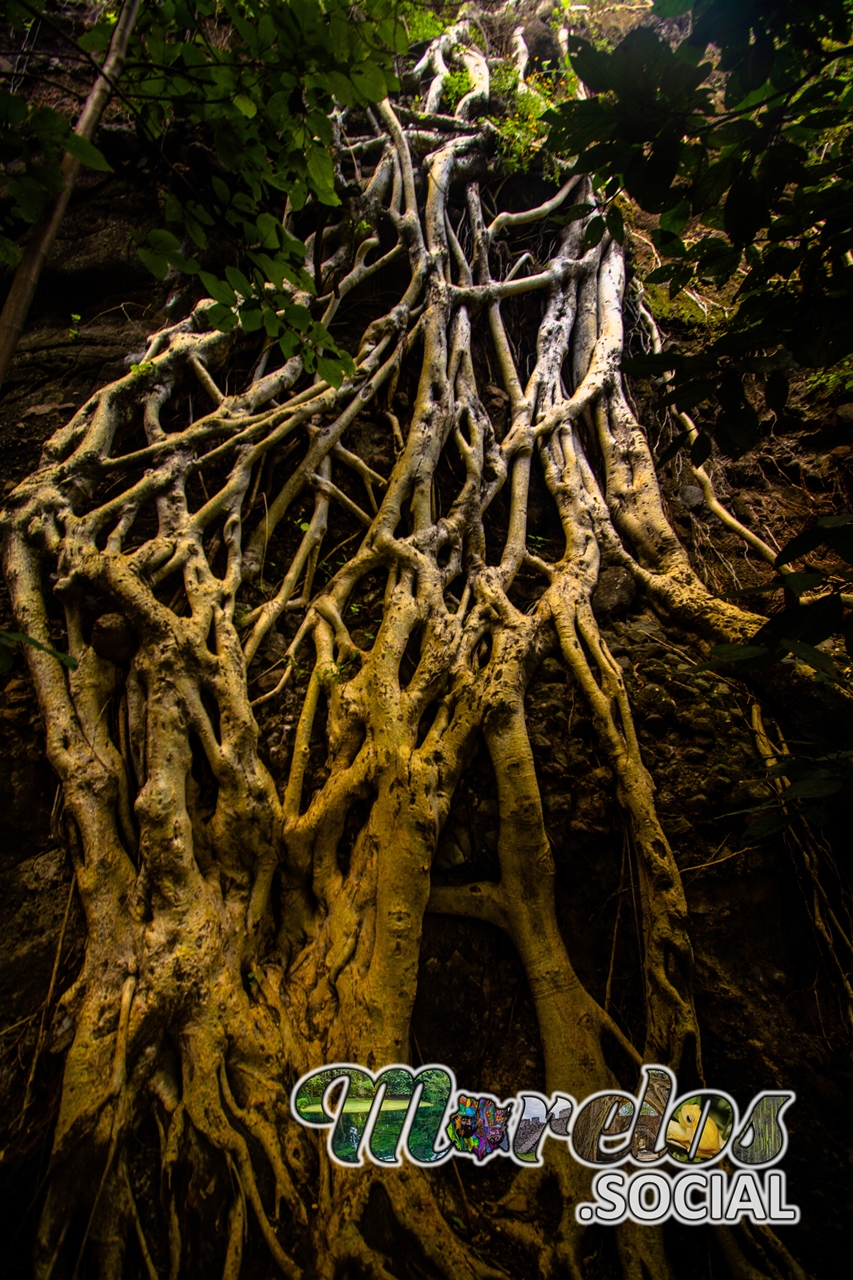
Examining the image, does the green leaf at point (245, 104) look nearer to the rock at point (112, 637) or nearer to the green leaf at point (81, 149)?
the green leaf at point (81, 149)

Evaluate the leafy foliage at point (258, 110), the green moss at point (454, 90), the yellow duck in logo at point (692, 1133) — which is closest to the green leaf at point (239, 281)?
the leafy foliage at point (258, 110)

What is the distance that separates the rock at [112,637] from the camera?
2.06 metres

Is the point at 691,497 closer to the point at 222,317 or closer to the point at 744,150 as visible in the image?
the point at 744,150

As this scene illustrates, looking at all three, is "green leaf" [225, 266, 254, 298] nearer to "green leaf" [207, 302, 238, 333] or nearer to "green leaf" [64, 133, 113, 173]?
"green leaf" [207, 302, 238, 333]

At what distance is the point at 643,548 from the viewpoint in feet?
9.08

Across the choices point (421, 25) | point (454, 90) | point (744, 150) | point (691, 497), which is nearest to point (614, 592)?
point (691, 497)

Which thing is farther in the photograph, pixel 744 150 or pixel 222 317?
pixel 222 317

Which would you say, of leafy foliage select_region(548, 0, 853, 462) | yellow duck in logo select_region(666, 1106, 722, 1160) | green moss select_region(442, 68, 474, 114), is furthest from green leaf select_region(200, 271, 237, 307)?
green moss select_region(442, 68, 474, 114)

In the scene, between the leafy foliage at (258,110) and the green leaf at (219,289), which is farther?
the green leaf at (219,289)

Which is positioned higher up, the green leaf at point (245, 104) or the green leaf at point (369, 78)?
the green leaf at point (245, 104)

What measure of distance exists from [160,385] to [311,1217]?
3.20 metres

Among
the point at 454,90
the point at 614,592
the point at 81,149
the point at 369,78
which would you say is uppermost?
the point at 454,90

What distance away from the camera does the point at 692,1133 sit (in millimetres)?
1556
